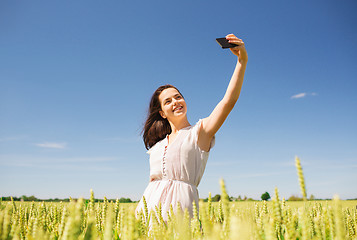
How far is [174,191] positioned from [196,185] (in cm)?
42

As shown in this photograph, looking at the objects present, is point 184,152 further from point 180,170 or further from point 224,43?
point 224,43

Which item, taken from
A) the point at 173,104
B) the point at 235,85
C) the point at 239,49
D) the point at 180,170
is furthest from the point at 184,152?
the point at 239,49

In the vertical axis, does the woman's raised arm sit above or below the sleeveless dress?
above

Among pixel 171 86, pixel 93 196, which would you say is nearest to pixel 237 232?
pixel 93 196

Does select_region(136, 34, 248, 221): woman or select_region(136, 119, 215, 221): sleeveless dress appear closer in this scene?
select_region(136, 34, 248, 221): woman

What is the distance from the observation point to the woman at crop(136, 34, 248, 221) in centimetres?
333

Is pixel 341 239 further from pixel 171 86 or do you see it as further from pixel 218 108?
pixel 171 86

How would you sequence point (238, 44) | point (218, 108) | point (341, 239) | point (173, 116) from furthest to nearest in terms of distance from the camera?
point (173, 116) < point (218, 108) < point (238, 44) < point (341, 239)

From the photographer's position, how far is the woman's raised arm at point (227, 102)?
3.15 metres

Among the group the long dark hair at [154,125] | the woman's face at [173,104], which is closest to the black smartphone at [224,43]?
the woman's face at [173,104]

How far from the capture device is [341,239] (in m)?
0.87

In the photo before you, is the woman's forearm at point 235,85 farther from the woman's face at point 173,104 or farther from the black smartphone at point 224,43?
the woman's face at point 173,104

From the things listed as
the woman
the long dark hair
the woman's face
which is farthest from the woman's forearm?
the long dark hair

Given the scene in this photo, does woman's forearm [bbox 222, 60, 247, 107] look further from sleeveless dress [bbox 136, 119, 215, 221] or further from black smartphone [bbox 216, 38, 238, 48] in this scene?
sleeveless dress [bbox 136, 119, 215, 221]
